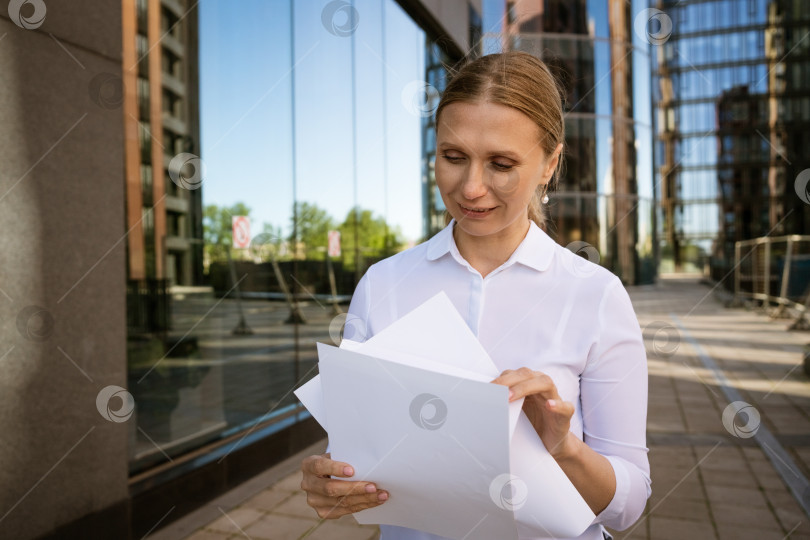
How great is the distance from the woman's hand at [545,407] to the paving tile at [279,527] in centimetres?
274

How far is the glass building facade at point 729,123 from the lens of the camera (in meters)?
38.3

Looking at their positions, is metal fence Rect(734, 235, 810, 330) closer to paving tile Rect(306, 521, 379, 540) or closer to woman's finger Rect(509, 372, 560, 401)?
paving tile Rect(306, 521, 379, 540)

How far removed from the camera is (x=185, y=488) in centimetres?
370

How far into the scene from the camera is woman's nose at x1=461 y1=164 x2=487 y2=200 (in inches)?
53.2

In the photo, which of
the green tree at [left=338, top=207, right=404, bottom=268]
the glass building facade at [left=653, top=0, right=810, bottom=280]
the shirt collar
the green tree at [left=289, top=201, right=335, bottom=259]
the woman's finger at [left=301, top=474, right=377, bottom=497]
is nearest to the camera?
the woman's finger at [left=301, top=474, right=377, bottom=497]

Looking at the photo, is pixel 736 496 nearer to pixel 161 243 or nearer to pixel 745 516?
pixel 745 516

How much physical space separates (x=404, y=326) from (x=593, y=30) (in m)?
20.5

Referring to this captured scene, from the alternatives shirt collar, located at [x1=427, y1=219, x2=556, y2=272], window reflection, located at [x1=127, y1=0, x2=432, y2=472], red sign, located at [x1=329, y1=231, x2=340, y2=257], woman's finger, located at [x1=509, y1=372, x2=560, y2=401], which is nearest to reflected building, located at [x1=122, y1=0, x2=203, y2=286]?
window reflection, located at [x1=127, y1=0, x2=432, y2=472]

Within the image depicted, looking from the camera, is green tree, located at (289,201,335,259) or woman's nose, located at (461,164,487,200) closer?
woman's nose, located at (461,164,487,200)

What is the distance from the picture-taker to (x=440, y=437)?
1052 millimetres

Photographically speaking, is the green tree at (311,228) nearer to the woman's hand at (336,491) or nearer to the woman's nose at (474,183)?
the woman's nose at (474,183)

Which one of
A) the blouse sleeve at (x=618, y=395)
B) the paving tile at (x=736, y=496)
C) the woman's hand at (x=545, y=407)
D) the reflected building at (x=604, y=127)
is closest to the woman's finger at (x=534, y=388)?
the woman's hand at (x=545, y=407)

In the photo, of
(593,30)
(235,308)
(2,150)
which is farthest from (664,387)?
(593,30)

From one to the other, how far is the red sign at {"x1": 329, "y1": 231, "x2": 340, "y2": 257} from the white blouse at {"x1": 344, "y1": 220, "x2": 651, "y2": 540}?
4.62m
